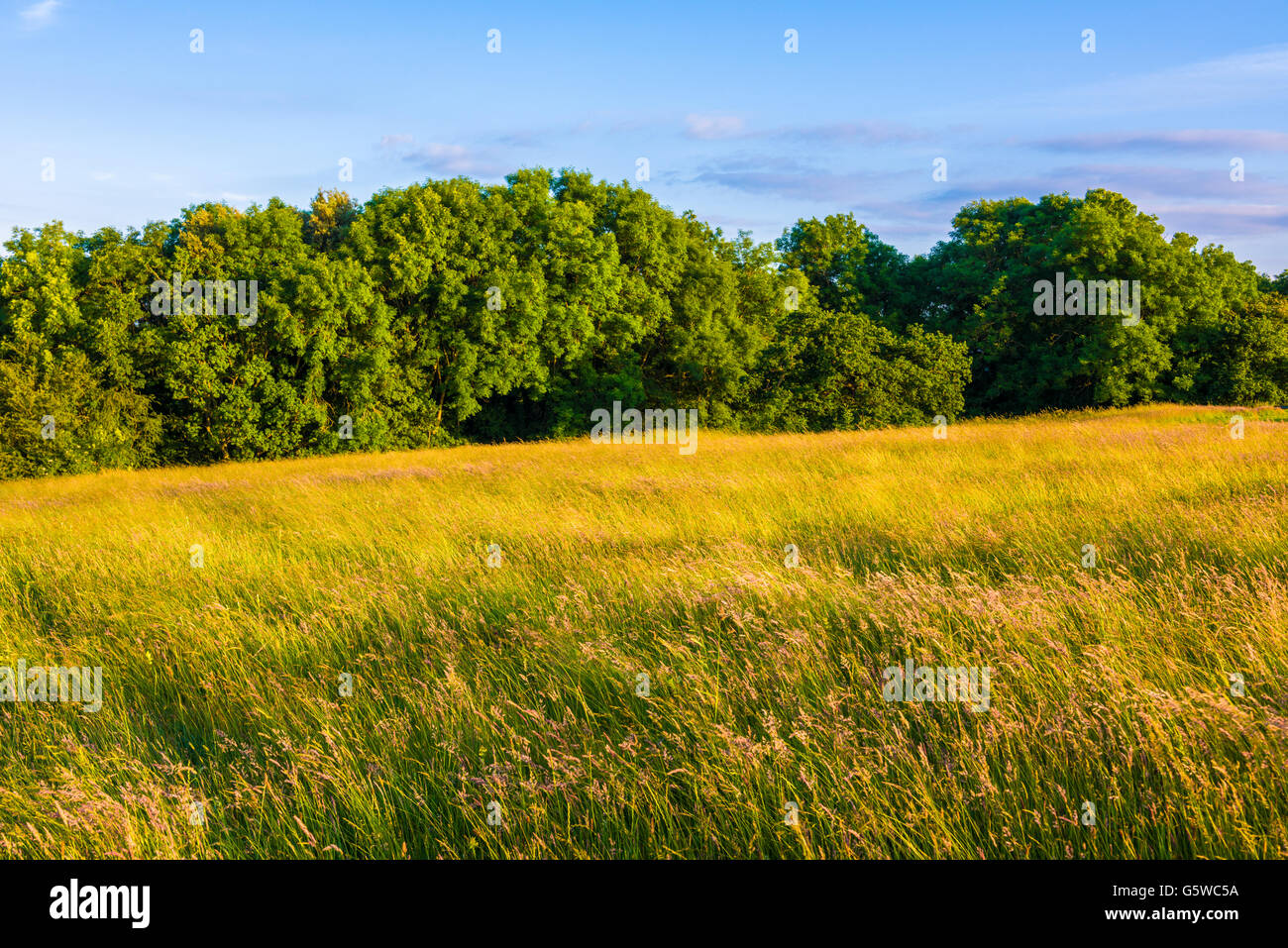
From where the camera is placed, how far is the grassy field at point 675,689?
2.60 meters

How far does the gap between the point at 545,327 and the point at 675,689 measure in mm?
31212

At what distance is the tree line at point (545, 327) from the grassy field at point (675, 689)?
19825 mm

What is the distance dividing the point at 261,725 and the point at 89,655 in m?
2.09

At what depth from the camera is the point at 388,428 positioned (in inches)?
1244

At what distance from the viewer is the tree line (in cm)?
2717

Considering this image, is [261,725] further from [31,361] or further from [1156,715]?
[31,361]

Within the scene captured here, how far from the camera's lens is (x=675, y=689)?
3.53 metres
